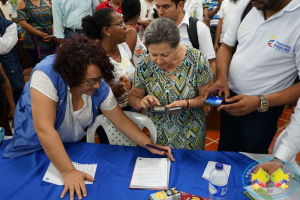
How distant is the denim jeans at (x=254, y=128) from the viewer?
1844mm

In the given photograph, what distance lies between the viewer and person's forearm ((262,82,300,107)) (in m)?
1.65

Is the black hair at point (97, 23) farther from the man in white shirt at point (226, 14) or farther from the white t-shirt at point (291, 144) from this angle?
the man in white shirt at point (226, 14)

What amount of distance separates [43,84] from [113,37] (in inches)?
36.0

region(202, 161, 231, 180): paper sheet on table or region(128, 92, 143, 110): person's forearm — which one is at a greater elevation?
region(128, 92, 143, 110): person's forearm

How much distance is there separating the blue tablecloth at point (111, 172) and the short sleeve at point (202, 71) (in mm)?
510

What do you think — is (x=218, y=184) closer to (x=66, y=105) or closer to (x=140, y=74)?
(x=140, y=74)

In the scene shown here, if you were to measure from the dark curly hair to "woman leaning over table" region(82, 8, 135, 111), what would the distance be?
21.8 inches

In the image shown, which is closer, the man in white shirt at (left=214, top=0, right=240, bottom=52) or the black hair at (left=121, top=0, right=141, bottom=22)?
the black hair at (left=121, top=0, right=141, bottom=22)

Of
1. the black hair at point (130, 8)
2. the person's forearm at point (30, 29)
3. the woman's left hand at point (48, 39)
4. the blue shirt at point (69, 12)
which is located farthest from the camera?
the woman's left hand at point (48, 39)

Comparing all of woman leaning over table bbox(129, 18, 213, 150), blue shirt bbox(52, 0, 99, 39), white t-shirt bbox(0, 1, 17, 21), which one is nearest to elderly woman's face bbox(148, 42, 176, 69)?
woman leaning over table bbox(129, 18, 213, 150)

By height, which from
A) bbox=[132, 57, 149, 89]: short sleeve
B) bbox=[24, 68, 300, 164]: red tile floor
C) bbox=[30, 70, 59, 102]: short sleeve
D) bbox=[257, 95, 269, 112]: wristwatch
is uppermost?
bbox=[30, 70, 59, 102]: short sleeve

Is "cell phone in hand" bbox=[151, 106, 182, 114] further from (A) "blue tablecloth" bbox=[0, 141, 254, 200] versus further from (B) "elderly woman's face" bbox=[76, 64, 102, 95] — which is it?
(B) "elderly woman's face" bbox=[76, 64, 102, 95]

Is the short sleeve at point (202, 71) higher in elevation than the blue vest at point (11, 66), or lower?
higher

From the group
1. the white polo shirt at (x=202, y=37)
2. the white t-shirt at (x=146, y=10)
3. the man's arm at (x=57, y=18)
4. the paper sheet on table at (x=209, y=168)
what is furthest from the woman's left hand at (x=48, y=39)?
the paper sheet on table at (x=209, y=168)
